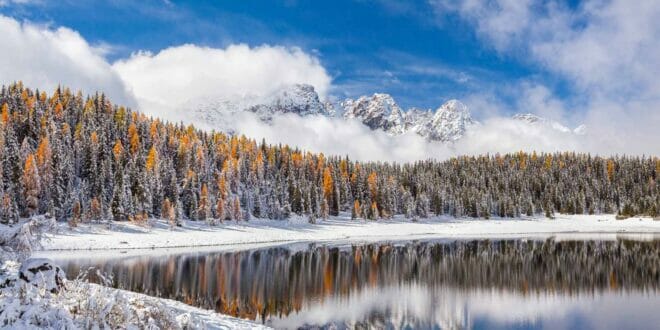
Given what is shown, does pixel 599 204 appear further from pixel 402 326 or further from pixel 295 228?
pixel 402 326

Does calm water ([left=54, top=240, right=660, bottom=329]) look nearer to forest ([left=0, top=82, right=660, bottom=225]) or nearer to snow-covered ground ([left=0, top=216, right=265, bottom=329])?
snow-covered ground ([left=0, top=216, right=265, bottom=329])

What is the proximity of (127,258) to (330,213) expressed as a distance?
76034 millimetres

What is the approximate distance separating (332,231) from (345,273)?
55.8 meters

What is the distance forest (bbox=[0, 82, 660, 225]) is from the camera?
80.2 metres

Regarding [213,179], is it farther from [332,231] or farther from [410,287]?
[410,287]

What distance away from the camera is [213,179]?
110188mm

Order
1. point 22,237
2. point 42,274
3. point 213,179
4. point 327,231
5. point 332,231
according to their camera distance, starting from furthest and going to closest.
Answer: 1. point 213,179
2. point 332,231
3. point 327,231
4. point 22,237
5. point 42,274

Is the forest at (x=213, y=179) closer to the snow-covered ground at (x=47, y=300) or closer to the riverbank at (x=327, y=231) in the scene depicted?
the riverbank at (x=327, y=231)

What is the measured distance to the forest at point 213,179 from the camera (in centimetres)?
8019

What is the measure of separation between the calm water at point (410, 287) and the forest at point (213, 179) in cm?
3436

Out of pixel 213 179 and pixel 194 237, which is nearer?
pixel 194 237

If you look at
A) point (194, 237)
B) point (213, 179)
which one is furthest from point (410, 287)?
point (213, 179)

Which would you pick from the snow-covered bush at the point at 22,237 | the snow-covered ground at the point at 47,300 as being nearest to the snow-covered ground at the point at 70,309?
the snow-covered ground at the point at 47,300

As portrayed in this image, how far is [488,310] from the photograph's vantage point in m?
29.6
